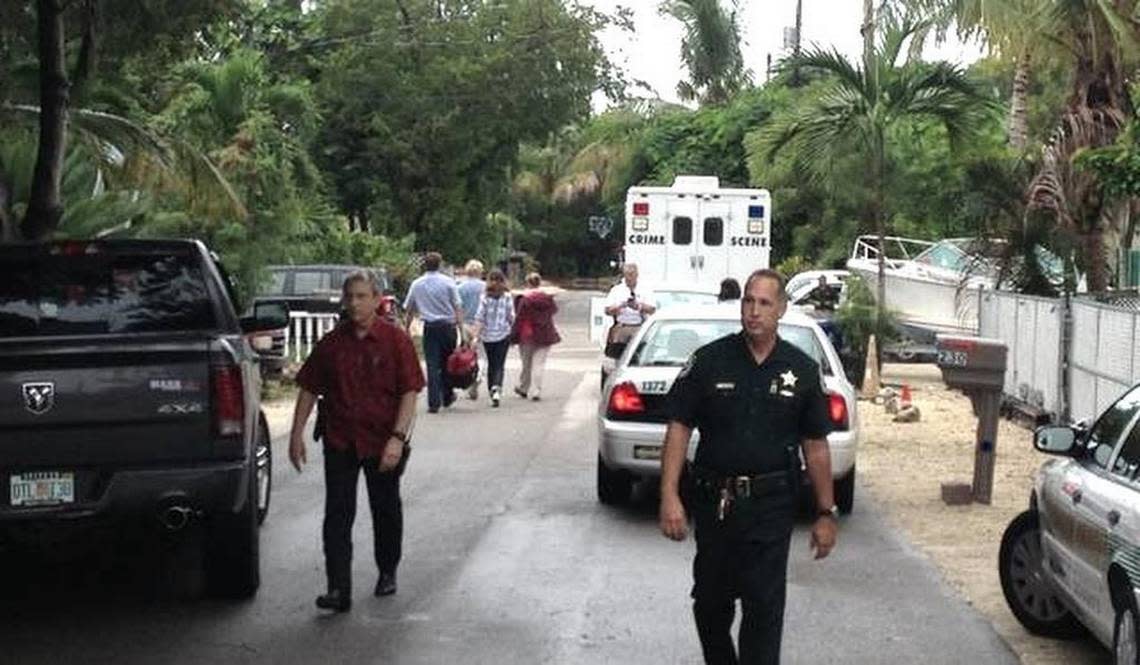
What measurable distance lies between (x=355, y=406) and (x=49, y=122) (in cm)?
612

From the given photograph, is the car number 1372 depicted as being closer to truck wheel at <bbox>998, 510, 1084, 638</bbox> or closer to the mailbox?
the mailbox

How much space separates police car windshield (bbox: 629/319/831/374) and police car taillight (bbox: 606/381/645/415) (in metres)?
0.51

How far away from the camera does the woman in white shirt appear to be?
19.1m

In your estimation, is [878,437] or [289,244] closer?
[878,437]

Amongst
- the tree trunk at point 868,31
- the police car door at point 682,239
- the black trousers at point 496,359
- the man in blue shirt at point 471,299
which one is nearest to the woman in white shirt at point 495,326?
the black trousers at point 496,359

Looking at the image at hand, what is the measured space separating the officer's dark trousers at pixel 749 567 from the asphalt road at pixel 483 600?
4.84ft

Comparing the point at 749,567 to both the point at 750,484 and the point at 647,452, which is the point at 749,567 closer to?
the point at 750,484

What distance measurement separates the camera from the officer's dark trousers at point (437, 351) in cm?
1795

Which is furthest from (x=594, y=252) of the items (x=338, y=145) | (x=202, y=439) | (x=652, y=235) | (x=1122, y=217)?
(x=202, y=439)

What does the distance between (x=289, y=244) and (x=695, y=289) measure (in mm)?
5836

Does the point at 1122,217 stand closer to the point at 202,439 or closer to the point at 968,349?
the point at 968,349

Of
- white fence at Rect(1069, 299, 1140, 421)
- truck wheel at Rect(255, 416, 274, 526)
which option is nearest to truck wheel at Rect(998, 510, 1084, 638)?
truck wheel at Rect(255, 416, 274, 526)

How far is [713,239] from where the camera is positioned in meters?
24.2

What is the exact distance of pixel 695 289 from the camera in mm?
21938
